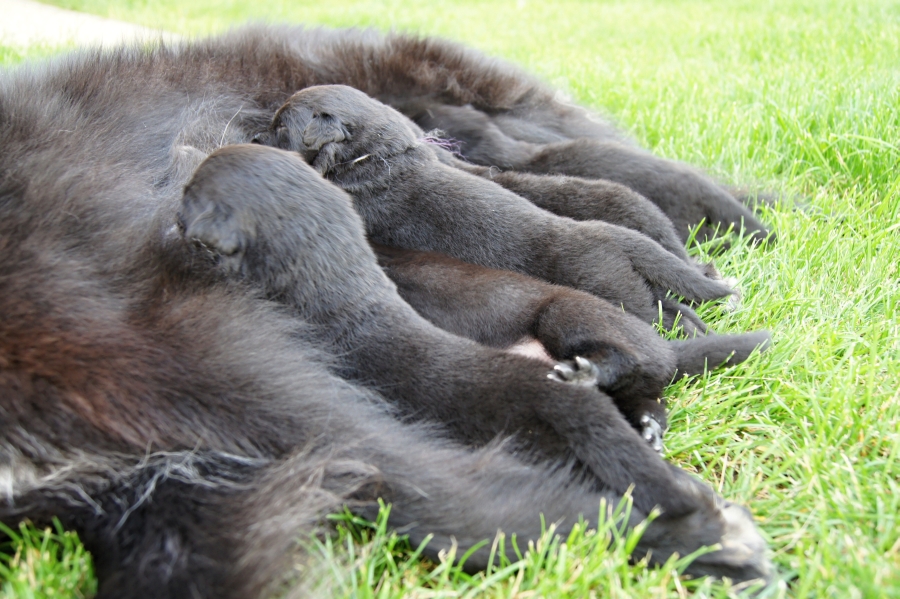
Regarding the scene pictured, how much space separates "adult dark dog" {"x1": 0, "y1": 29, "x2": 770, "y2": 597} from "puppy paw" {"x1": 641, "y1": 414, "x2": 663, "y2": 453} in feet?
0.54

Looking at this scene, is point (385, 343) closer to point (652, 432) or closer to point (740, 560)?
point (652, 432)

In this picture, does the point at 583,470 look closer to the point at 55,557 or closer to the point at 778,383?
the point at 778,383

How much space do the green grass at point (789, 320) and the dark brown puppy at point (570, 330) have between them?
75 millimetres

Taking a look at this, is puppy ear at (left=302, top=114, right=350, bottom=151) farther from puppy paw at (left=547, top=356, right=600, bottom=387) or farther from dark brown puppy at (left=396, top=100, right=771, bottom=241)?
puppy paw at (left=547, top=356, right=600, bottom=387)

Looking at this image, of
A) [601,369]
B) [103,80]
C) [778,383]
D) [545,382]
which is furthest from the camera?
[103,80]

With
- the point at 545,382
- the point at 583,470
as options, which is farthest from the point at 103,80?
the point at 583,470

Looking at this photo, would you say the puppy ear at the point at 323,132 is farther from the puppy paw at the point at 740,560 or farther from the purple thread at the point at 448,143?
the puppy paw at the point at 740,560

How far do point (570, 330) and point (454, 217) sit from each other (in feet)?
2.18

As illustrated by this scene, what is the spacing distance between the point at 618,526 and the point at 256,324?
92 cm

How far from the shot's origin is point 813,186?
10.3 ft

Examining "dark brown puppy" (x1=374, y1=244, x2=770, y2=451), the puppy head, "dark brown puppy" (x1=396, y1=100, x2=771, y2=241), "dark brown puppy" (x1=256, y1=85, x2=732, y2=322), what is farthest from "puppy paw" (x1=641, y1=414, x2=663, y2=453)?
the puppy head

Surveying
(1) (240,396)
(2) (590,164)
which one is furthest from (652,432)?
(2) (590,164)

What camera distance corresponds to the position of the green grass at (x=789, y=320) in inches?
51.9

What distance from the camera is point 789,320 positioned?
214cm
